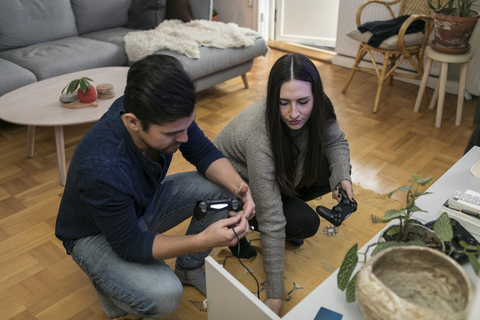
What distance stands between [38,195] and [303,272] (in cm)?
136

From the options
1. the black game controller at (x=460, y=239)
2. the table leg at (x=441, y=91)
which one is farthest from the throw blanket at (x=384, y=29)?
the black game controller at (x=460, y=239)

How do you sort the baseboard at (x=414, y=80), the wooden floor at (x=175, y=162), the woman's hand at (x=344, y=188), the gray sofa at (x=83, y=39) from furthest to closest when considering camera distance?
the baseboard at (x=414, y=80) → the gray sofa at (x=83, y=39) → the wooden floor at (x=175, y=162) → the woman's hand at (x=344, y=188)

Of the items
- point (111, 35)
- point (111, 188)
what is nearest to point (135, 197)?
point (111, 188)

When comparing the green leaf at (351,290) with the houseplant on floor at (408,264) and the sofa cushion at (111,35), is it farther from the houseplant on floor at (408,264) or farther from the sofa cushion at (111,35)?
the sofa cushion at (111,35)

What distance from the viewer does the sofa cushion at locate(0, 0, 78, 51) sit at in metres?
2.80

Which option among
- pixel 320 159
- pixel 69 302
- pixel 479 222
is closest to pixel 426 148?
pixel 320 159

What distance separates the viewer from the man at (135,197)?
102cm

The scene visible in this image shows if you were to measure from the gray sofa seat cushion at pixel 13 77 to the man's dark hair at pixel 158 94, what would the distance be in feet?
5.74

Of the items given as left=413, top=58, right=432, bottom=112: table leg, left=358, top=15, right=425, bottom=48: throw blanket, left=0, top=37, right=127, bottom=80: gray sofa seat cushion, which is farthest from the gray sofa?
left=413, top=58, right=432, bottom=112: table leg

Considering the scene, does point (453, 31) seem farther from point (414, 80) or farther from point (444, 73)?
point (414, 80)

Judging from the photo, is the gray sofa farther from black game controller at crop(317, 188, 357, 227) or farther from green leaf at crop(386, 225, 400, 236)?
green leaf at crop(386, 225, 400, 236)

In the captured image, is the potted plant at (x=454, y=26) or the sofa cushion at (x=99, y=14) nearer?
the potted plant at (x=454, y=26)

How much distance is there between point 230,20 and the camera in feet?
14.2

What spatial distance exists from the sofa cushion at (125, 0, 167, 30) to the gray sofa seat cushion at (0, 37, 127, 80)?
46cm
